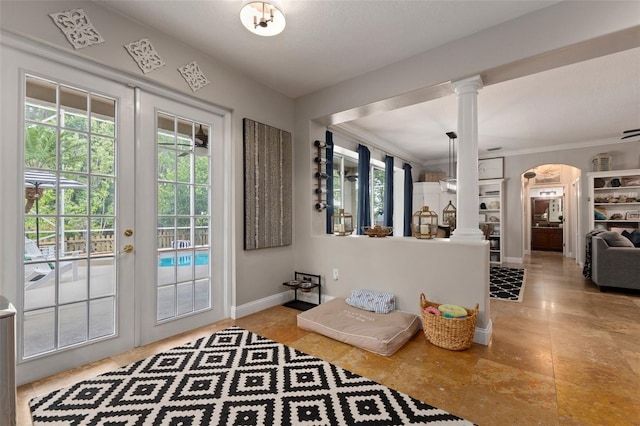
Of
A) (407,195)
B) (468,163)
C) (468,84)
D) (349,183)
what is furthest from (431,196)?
(468,84)

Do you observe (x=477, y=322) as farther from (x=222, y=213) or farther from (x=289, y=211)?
(x=222, y=213)

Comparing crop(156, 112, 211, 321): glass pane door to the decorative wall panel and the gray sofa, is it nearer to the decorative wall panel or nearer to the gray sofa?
the decorative wall panel

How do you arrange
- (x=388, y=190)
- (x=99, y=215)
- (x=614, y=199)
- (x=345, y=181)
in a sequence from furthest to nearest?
(x=388, y=190) < (x=614, y=199) < (x=345, y=181) < (x=99, y=215)

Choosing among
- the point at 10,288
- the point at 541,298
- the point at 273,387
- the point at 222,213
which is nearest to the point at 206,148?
the point at 222,213

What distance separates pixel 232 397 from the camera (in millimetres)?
1812

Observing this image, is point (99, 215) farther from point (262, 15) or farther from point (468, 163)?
point (468, 163)

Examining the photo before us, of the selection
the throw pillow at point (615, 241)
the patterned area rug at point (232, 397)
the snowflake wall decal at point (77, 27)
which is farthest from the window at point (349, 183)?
the throw pillow at point (615, 241)

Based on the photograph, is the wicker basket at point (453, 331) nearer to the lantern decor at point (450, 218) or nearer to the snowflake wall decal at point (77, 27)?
the lantern decor at point (450, 218)

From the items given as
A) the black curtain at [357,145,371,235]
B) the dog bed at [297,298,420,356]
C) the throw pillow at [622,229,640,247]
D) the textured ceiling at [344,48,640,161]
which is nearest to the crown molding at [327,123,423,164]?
the textured ceiling at [344,48,640,161]

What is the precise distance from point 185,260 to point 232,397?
1.47m

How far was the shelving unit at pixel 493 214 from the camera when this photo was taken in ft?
23.2

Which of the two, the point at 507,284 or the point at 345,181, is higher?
the point at 345,181

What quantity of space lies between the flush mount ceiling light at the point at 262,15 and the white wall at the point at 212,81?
0.97 m

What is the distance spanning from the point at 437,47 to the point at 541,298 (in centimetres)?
351
